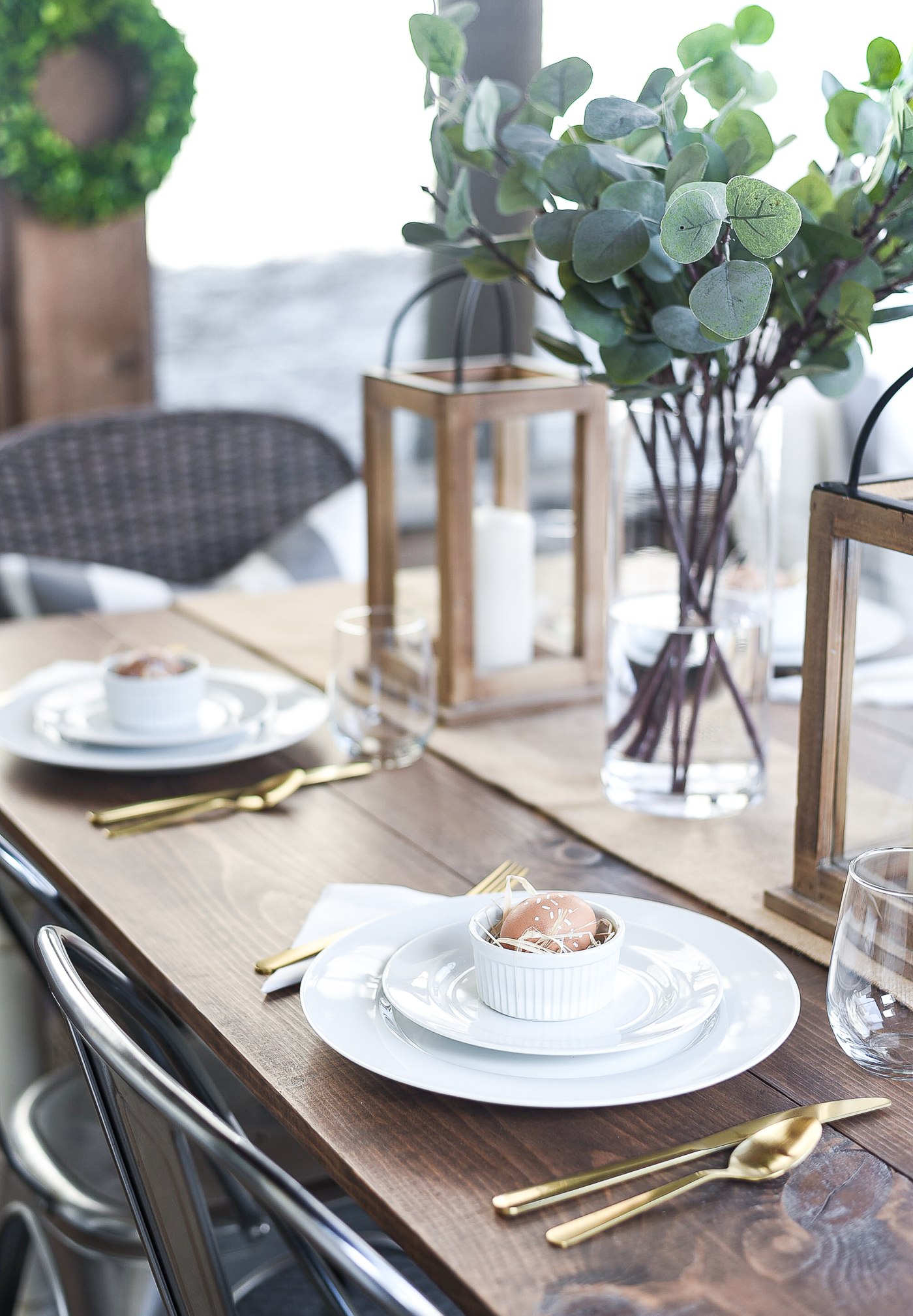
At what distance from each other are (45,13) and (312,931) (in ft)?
8.72

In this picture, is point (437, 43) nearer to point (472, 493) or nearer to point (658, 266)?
point (658, 266)

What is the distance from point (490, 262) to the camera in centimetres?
116

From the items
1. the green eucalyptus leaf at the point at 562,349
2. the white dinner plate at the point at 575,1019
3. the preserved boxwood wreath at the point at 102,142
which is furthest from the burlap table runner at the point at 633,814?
the preserved boxwood wreath at the point at 102,142

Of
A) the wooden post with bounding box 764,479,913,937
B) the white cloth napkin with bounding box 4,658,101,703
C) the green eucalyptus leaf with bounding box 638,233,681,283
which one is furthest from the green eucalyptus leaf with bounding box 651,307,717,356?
the white cloth napkin with bounding box 4,658,101,703

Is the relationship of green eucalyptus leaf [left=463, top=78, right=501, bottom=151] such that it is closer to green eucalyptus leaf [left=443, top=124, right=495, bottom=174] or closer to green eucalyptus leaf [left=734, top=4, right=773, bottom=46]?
green eucalyptus leaf [left=443, top=124, right=495, bottom=174]

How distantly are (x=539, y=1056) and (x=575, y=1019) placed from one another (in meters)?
0.03

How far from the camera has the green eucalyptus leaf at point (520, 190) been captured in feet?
3.56

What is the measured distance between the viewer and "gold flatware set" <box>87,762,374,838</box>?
1.13m

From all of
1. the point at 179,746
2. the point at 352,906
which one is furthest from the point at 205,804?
the point at 352,906

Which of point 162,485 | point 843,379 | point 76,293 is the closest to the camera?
point 843,379

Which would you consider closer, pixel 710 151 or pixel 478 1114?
pixel 478 1114

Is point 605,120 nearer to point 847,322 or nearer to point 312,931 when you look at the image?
point 847,322

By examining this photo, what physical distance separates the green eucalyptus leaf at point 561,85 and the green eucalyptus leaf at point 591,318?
15 cm

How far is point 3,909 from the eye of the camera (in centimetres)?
128
